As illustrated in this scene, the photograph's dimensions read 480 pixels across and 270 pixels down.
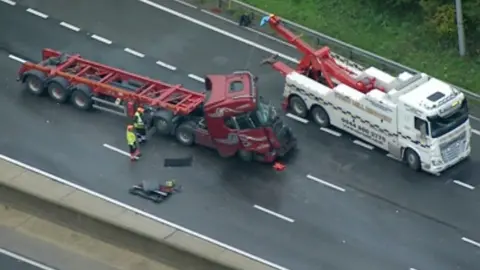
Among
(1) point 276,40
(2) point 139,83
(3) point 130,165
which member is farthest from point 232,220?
(1) point 276,40

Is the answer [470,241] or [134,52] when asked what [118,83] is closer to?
[134,52]

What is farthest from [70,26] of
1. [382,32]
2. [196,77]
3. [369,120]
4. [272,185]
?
[369,120]

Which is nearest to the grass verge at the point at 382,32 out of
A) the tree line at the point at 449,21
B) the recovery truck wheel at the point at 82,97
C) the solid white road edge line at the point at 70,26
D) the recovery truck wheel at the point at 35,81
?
the tree line at the point at 449,21

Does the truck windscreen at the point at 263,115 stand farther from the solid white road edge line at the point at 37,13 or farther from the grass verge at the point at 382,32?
the solid white road edge line at the point at 37,13

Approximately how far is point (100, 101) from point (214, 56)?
5.04 meters

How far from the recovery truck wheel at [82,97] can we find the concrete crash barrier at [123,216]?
419cm

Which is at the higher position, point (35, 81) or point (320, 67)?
point (35, 81)

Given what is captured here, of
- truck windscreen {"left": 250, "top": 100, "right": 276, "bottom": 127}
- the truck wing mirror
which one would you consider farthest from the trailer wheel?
the truck wing mirror

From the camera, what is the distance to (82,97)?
44125mm

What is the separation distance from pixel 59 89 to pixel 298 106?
7.29m

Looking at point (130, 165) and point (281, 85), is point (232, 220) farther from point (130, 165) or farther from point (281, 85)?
point (281, 85)

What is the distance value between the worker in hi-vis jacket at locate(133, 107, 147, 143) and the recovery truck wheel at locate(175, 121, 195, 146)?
96 centimetres

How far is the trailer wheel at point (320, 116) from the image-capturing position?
4416 cm

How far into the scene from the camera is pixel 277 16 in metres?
49.2
